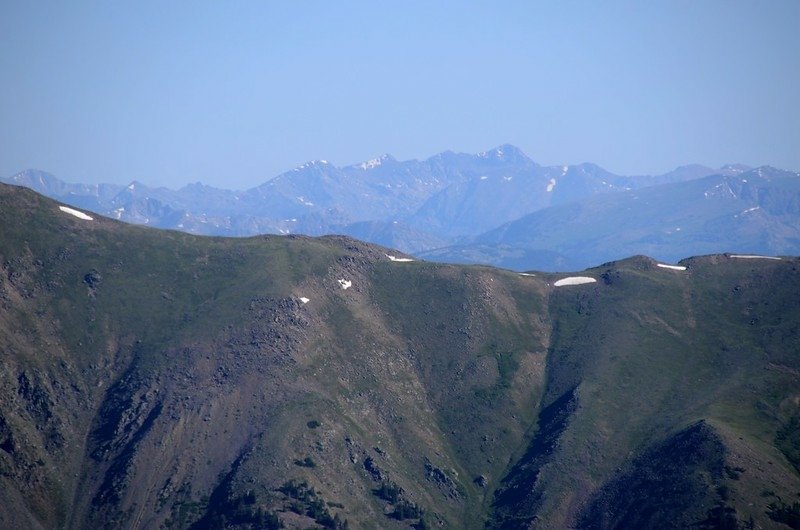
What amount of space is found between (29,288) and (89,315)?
14.3 metres

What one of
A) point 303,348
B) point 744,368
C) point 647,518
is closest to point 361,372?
point 303,348

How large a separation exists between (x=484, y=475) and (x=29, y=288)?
110225mm

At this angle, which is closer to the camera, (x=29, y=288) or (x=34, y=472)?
(x=34, y=472)

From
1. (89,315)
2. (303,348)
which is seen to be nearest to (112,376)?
(89,315)

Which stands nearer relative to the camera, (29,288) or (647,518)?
(647,518)

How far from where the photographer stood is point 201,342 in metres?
190

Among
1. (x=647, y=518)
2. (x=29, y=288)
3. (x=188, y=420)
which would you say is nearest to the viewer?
(x=647, y=518)

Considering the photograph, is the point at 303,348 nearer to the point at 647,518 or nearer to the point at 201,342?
the point at 201,342

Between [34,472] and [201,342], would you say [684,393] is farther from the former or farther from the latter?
[34,472]

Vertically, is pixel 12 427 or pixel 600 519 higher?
pixel 12 427

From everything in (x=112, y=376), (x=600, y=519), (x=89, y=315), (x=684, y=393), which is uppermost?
(x=89, y=315)

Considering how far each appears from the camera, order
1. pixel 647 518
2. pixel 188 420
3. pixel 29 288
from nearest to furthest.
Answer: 1. pixel 647 518
2. pixel 188 420
3. pixel 29 288

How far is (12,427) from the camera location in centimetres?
15688

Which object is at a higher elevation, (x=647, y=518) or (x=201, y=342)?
(x=201, y=342)
